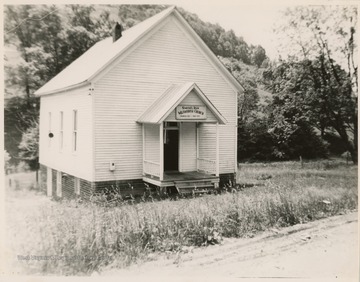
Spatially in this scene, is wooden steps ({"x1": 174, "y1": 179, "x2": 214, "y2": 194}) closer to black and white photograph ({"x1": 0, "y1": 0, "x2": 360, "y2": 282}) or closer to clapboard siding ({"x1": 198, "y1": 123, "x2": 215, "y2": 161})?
black and white photograph ({"x1": 0, "y1": 0, "x2": 360, "y2": 282})

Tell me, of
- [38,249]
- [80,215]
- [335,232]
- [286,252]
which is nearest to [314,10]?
[335,232]

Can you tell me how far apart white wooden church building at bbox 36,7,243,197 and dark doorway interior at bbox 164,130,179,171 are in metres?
0.04

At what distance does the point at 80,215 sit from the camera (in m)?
9.28

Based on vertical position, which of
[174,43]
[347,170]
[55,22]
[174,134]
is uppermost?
[55,22]

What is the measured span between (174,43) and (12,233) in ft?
31.3

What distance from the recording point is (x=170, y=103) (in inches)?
557

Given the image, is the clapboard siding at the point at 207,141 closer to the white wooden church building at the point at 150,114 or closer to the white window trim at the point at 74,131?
the white wooden church building at the point at 150,114

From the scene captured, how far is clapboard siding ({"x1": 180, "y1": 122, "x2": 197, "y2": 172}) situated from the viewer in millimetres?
16375

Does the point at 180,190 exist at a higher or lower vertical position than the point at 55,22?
lower

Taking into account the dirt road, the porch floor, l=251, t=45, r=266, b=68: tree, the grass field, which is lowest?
the dirt road

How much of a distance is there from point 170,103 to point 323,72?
6.55 meters

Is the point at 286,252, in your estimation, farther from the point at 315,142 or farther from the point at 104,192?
the point at 315,142

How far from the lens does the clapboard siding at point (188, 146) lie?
16.4 metres

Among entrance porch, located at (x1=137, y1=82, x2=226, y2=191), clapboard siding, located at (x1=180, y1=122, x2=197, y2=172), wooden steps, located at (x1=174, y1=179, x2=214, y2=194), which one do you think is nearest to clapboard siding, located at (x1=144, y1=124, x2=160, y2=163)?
entrance porch, located at (x1=137, y1=82, x2=226, y2=191)
